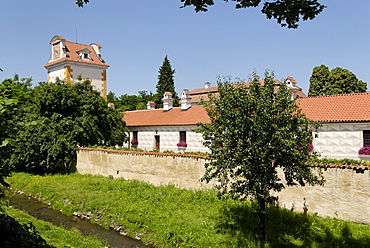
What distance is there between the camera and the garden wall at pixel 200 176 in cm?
952

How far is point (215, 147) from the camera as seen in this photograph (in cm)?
822

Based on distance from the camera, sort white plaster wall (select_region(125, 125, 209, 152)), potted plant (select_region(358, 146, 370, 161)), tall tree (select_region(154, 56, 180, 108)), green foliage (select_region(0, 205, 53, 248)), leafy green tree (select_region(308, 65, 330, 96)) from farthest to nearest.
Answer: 1. tall tree (select_region(154, 56, 180, 108))
2. leafy green tree (select_region(308, 65, 330, 96))
3. white plaster wall (select_region(125, 125, 209, 152))
4. potted plant (select_region(358, 146, 370, 161))
5. green foliage (select_region(0, 205, 53, 248))

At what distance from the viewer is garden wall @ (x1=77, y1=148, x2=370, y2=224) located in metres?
9.52

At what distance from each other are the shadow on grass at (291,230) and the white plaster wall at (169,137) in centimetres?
1212

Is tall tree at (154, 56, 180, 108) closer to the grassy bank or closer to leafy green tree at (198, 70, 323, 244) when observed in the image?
the grassy bank

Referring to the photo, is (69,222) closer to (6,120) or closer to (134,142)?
(6,120)

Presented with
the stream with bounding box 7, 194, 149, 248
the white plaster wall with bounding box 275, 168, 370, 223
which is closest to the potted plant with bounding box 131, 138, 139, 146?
the stream with bounding box 7, 194, 149, 248

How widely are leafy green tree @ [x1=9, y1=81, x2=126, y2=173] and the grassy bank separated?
13.1ft

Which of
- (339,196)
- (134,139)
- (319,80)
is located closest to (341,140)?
(339,196)

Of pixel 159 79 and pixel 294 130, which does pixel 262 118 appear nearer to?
pixel 294 130

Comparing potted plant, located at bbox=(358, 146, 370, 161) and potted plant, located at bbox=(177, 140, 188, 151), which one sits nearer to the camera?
potted plant, located at bbox=(358, 146, 370, 161)

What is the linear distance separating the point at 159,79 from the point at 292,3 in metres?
46.2

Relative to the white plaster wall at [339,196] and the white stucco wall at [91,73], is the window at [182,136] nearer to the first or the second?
the white stucco wall at [91,73]

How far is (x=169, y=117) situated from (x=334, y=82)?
2415cm
